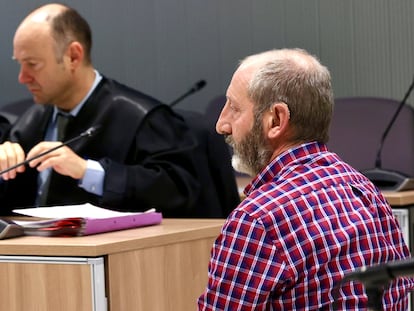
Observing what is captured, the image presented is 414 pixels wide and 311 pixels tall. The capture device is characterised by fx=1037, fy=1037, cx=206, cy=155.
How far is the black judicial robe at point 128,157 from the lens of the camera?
350 centimetres

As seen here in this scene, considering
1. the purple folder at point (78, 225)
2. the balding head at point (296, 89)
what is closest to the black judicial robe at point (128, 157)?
the purple folder at point (78, 225)

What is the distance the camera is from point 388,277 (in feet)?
4.33

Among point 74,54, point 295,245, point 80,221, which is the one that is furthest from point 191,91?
point 295,245

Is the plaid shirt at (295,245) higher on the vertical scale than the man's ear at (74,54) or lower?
lower

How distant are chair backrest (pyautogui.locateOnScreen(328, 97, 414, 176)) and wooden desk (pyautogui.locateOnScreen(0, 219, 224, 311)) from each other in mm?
2163

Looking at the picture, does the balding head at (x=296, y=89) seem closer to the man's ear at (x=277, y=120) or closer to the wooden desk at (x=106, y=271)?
the man's ear at (x=277, y=120)

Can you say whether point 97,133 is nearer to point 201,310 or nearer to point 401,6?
point 201,310

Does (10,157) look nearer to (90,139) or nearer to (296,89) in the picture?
(90,139)

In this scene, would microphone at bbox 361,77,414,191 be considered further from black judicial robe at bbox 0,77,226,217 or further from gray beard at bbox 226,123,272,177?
gray beard at bbox 226,123,272,177

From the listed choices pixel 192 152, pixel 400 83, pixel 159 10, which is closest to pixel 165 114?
pixel 192 152

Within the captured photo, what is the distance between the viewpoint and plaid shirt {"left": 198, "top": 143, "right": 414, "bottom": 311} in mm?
1907

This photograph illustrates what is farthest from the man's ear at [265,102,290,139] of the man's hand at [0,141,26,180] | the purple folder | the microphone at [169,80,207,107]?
the microphone at [169,80,207,107]

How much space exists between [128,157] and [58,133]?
0.31 m

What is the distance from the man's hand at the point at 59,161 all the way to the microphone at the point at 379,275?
6.52 feet
